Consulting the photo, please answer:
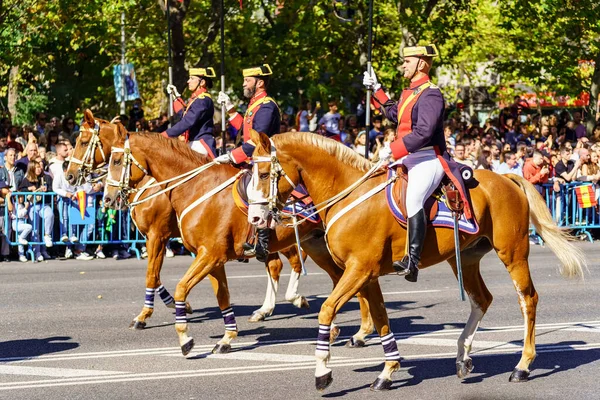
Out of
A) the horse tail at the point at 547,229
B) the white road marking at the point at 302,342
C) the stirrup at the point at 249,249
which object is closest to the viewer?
the horse tail at the point at 547,229

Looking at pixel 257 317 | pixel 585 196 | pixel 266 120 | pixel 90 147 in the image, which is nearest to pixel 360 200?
pixel 266 120

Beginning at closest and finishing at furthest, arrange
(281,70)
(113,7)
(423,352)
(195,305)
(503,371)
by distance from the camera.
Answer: (503,371)
(423,352)
(195,305)
(113,7)
(281,70)

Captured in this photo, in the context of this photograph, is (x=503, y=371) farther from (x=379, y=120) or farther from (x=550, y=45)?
(x=550, y=45)

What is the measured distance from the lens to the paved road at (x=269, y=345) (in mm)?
9336

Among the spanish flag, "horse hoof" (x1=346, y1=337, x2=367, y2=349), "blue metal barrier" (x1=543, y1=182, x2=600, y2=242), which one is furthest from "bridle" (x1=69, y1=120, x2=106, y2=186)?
the spanish flag

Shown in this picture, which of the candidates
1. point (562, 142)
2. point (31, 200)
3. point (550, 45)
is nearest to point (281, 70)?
point (550, 45)

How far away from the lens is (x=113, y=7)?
27.5 m

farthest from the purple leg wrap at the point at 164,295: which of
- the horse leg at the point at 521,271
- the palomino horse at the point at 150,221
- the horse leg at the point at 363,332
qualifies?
the horse leg at the point at 521,271

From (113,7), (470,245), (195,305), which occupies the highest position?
(113,7)

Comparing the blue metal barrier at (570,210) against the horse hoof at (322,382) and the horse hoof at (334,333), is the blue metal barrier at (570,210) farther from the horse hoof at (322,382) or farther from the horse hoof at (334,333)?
the horse hoof at (322,382)

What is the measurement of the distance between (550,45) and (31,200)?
19.5 meters

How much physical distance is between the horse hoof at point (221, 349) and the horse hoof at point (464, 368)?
97.9 inches

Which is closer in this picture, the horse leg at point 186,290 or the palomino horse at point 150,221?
the horse leg at point 186,290

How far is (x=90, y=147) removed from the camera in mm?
12367
